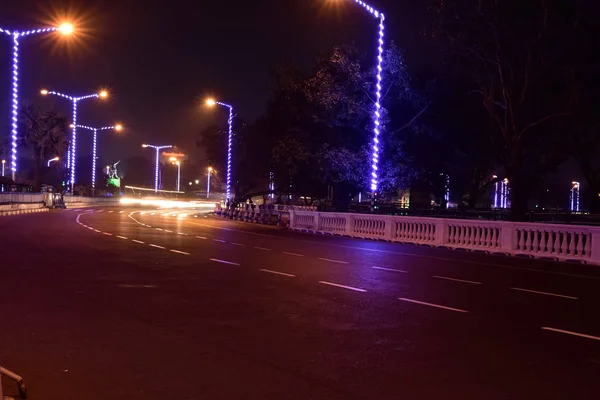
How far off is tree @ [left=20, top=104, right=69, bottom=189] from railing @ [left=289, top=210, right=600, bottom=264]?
197 ft

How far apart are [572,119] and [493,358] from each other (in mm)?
30205

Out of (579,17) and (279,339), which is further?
(579,17)

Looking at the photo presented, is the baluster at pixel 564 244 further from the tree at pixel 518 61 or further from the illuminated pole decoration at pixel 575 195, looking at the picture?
the illuminated pole decoration at pixel 575 195

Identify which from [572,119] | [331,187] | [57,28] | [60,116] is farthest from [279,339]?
[60,116]

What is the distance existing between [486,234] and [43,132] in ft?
230

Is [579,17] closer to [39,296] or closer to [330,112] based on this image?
[330,112]

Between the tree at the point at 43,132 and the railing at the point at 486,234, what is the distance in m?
60.0

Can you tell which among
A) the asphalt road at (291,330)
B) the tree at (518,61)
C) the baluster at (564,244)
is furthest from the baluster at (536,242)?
the tree at (518,61)

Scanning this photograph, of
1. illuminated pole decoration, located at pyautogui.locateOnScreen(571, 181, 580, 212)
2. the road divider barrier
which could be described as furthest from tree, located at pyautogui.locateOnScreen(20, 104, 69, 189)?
illuminated pole decoration, located at pyautogui.locateOnScreen(571, 181, 580, 212)

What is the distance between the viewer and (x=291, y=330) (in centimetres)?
789

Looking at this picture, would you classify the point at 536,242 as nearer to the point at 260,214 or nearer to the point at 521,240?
the point at 521,240

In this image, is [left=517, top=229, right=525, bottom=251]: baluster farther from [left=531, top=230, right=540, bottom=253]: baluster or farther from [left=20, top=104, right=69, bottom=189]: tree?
[left=20, top=104, right=69, bottom=189]: tree

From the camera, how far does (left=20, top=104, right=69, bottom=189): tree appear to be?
259 feet

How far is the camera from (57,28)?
27641mm
